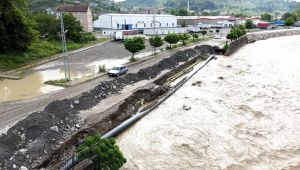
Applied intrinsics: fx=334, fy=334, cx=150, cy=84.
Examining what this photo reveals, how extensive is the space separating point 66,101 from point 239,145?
1356 cm

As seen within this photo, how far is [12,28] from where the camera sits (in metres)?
49.9

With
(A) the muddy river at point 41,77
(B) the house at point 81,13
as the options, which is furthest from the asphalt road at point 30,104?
(B) the house at point 81,13

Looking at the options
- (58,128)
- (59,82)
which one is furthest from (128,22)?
(58,128)

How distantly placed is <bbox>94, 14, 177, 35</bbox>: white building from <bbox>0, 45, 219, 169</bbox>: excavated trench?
6003 cm

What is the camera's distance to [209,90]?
35.4 metres

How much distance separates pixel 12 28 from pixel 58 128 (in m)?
33.2

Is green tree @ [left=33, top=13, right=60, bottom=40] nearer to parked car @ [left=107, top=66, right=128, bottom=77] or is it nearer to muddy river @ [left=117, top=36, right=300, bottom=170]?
parked car @ [left=107, top=66, right=128, bottom=77]

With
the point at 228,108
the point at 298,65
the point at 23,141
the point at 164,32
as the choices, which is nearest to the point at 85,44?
the point at 164,32

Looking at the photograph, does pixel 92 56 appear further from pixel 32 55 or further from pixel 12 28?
pixel 12 28

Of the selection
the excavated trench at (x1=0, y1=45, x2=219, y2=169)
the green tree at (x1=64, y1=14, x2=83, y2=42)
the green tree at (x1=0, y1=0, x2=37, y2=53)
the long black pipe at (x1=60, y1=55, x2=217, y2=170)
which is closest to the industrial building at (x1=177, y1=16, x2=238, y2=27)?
the green tree at (x1=64, y1=14, x2=83, y2=42)

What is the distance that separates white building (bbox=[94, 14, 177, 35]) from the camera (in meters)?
94.4

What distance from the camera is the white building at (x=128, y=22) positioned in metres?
94.4

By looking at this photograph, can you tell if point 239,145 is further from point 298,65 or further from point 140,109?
point 298,65

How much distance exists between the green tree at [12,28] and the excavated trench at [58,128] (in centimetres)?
2340
